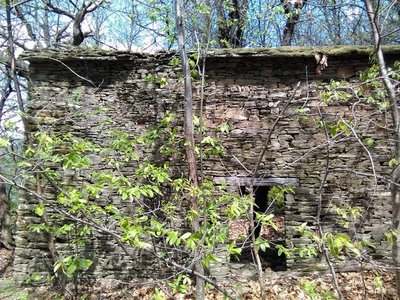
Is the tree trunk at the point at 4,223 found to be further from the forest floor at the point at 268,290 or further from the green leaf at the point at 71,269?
the green leaf at the point at 71,269

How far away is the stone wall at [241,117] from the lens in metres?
4.39

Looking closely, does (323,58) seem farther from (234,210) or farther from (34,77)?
(34,77)

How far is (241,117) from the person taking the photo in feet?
15.0

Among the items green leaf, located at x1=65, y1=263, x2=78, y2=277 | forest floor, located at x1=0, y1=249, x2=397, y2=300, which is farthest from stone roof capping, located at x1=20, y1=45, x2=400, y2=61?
green leaf, located at x1=65, y1=263, x2=78, y2=277

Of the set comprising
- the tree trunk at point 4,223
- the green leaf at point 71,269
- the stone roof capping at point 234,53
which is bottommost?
the tree trunk at point 4,223

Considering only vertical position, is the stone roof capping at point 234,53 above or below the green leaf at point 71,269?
above

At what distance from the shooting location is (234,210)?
2.48 m

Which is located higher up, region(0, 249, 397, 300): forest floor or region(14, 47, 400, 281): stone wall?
region(14, 47, 400, 281): stone wall

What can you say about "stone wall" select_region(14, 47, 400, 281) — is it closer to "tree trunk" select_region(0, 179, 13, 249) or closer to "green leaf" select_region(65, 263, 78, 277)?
"green leaf" select_region(65, 263, 78, 277)

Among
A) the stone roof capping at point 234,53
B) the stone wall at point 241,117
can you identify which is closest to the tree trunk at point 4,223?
the stone wall at point 241,117

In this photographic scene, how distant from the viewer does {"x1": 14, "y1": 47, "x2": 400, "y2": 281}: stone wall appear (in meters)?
4.39

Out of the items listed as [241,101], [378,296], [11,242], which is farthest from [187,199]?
[11,242]

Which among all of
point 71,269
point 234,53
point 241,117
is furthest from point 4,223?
point 71,269

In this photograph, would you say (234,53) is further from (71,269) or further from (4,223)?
(4,223)
